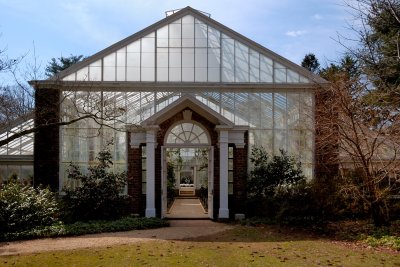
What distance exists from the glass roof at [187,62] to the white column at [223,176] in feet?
8.03

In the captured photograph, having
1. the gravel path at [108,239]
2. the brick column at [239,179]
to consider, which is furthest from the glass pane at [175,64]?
the gravel path at [108,239]

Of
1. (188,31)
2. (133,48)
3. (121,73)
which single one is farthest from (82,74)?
(188,31)

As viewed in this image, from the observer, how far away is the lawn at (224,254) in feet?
32.9

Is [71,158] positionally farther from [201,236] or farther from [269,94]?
[269,94]

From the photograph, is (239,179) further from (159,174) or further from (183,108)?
(183,108)

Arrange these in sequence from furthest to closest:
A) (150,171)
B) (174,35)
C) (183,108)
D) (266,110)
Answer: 1. (174,35)
2. (266,110)
3. (183,108)
4. (150,171)

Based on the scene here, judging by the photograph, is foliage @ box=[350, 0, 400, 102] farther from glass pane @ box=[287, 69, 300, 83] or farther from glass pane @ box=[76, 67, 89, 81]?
glass pane @ box=[76, 67, 89, 81]

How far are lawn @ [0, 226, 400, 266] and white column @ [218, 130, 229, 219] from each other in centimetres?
384

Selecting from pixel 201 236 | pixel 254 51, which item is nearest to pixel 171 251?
pixel 201 236

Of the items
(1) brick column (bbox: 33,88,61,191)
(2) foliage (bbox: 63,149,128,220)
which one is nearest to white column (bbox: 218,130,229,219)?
(2) foliage (bbox: 63,149,128,220)

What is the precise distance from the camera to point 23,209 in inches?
571

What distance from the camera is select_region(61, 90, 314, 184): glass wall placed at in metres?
17.8

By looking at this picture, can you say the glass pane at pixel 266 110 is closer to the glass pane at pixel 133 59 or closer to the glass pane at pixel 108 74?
the glass pane at pixel 133 59

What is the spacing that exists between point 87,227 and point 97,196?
174 centimetres
